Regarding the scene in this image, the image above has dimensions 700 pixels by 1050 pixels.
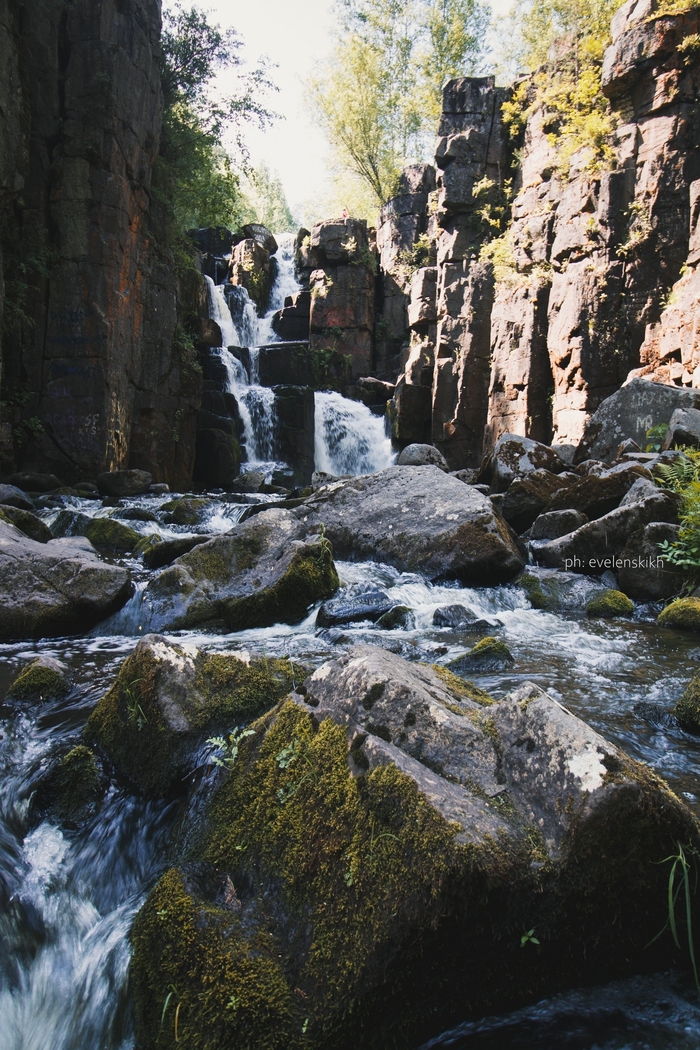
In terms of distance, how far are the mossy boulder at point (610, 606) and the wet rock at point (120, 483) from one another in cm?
999

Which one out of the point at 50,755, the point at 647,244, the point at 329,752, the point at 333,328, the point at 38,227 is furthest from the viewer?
the point at 333,328

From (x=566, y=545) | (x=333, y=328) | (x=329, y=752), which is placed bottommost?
(x=566, y=545)

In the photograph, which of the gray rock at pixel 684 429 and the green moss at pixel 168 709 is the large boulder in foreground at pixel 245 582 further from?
the gray rock at pixel 684 429

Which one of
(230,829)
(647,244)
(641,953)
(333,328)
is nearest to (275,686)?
(230,829)

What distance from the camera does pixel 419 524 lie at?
8.35 metres

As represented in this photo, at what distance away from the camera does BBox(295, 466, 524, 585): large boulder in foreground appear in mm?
7789

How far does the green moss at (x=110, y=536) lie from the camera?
346 inches

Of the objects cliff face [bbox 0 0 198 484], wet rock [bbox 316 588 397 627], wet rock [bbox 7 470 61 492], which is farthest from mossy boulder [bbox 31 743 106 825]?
cliff face [bbox 0 0 198 484]

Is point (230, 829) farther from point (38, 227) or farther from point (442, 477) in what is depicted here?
point (38, 227)

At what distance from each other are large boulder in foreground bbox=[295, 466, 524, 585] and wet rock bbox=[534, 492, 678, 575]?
597 millimetres

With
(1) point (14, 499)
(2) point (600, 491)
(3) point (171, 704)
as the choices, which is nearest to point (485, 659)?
(3) point (171, 704)

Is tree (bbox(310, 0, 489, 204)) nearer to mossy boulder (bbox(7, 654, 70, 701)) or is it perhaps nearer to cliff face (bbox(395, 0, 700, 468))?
cliff face (bbox(395, 0, 700, 468))

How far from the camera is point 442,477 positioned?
29.8 ft

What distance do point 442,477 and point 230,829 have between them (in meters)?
7.22
